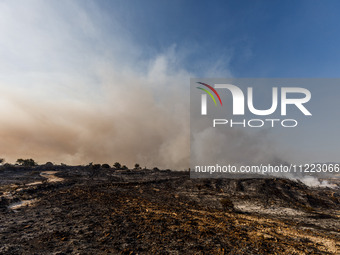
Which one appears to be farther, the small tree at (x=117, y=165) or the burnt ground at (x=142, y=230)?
the small tree at (x=117, y=165)

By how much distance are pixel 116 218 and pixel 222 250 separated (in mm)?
7098

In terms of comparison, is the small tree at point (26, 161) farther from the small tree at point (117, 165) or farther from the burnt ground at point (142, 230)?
the burnt ground at point (142, 230)

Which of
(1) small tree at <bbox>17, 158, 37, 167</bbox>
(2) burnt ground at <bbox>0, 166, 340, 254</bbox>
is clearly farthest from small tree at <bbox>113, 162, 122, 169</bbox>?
(2) burnt ground at <bbox>0, 166, 340, 254</bbox>

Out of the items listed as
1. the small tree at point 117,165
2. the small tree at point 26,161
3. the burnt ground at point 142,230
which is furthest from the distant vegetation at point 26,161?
the burnt ground at point 142,230

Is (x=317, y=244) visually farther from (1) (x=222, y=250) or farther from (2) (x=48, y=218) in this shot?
(2) (x=48, y=218)

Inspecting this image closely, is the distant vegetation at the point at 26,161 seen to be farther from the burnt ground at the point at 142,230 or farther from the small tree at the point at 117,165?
the burnt ground at the point at 142,230

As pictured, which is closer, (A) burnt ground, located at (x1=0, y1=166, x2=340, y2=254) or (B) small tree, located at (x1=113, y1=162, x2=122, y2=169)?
(A) burnt ground, located at (x1=0, y1=166, x2=340, y2=254)

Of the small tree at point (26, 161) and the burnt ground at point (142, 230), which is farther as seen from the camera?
the small tree at point (26, 161)

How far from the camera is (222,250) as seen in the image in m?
8.68

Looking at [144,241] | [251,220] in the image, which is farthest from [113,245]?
[251,220]

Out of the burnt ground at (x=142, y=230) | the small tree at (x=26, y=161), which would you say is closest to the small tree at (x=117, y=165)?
the small tree at (x=26, y=161)

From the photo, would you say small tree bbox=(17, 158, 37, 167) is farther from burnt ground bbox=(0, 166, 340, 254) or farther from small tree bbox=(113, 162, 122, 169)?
burnt ground bbox=(0, 166, 340, 254)

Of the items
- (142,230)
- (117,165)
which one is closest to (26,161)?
(117,165)

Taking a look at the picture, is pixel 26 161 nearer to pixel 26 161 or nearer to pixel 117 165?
pixel 26 161
